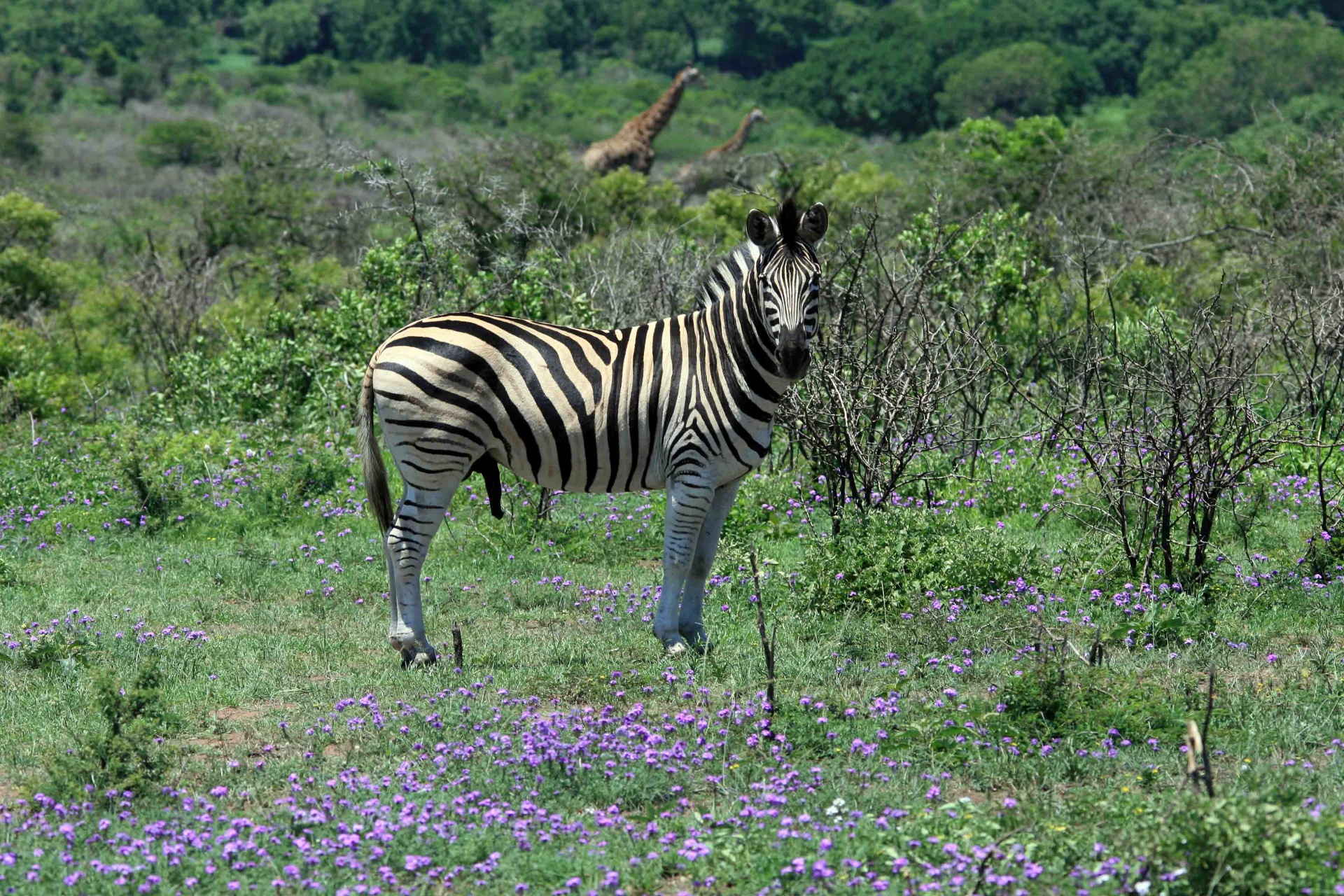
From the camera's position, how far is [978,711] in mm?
6402

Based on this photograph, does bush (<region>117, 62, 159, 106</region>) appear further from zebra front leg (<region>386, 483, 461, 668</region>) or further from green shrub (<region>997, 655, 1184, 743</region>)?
green shrub (<region>997, 655, 1184, 743</region>)

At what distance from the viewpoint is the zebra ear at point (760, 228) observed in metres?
7.35

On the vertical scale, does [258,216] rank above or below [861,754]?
above

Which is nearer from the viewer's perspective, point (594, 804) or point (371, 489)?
point (594, 804)

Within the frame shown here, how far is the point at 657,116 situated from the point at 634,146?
1.90 meters

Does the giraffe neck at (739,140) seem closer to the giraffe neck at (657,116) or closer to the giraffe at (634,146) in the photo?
the giraffe neck at (657,116)

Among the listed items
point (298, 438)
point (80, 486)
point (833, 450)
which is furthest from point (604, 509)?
point (80, 486)

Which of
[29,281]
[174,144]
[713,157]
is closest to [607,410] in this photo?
[29,281]

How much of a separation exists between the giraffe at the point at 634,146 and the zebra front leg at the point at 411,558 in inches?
1299

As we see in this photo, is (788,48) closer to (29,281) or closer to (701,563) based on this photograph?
(29,281)

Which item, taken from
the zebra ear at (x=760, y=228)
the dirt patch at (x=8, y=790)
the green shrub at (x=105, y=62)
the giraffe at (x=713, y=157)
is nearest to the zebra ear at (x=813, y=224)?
the zebra ear at (x=760, y=228)

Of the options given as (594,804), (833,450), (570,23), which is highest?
(570,23)

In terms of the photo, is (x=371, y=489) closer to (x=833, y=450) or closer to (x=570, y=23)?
(x=833, y=450)

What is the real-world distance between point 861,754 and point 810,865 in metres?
1.08
